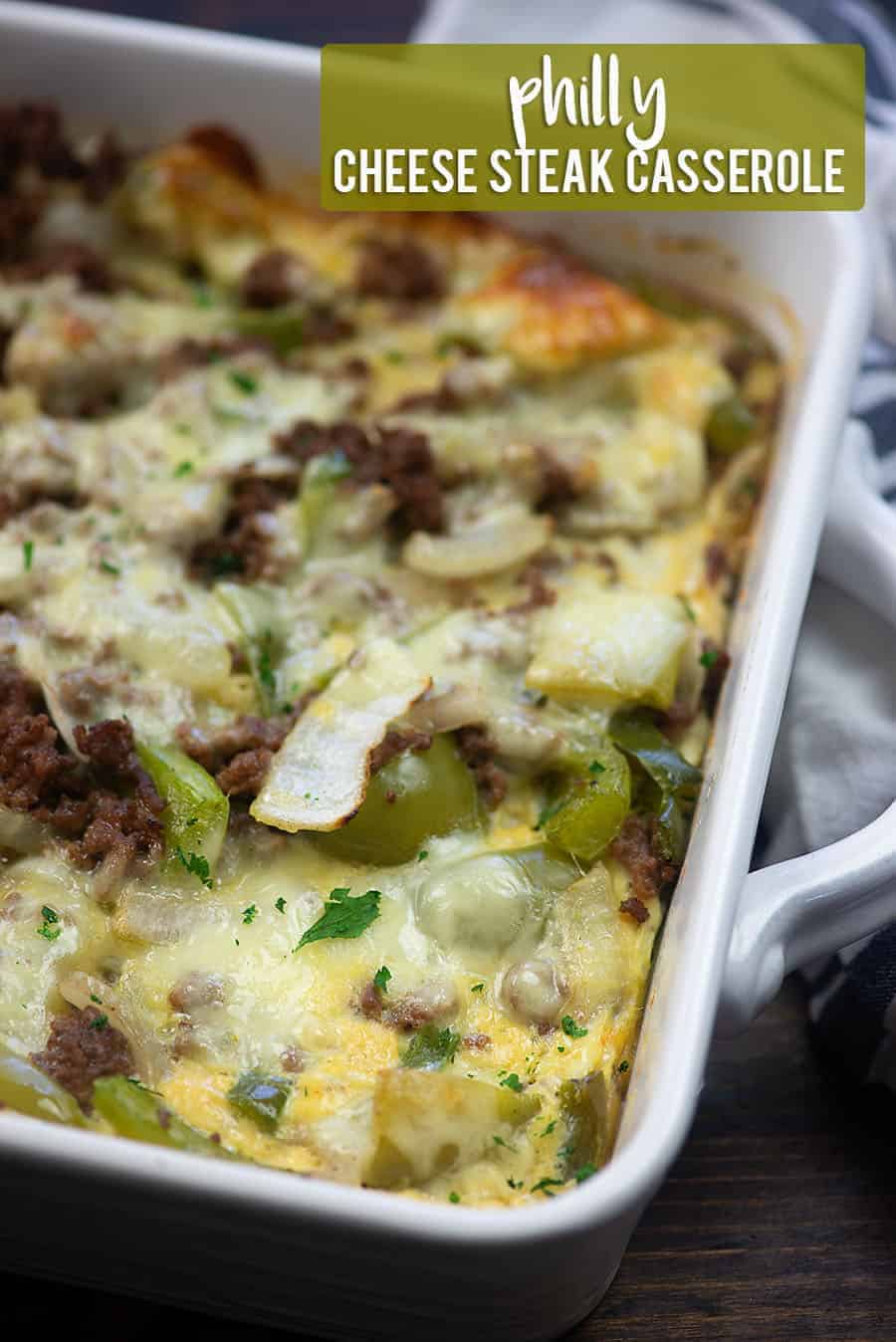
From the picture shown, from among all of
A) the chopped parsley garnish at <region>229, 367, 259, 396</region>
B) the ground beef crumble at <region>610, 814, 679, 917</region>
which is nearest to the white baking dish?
the ground beef crumble at <region>610, 814, 679, 917</region>

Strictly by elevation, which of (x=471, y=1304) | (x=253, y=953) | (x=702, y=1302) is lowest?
(x=702, y=1302)

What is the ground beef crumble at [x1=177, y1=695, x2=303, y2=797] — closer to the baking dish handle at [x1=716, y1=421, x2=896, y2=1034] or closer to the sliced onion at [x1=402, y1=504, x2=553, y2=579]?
the sliced onion at [x1=402, y1=504, x2=553, y2=579]

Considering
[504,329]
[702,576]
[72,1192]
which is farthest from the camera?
[504,329]

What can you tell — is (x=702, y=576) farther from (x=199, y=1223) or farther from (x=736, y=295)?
(x=199, y=1223)

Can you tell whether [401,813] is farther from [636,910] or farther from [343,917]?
[636,910]

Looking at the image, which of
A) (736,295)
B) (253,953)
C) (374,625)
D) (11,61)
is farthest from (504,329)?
(253,953)

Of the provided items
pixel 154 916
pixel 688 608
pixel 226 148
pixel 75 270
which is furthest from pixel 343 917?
pixel 226 148
